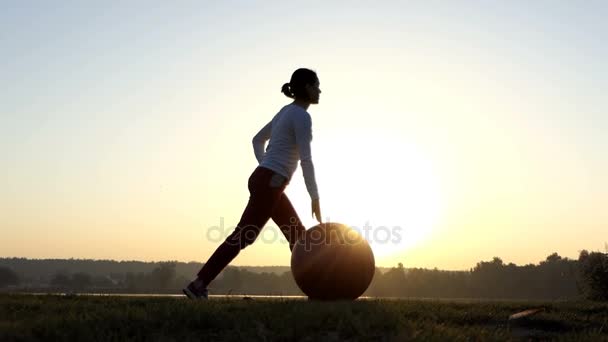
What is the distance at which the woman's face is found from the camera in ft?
31.3

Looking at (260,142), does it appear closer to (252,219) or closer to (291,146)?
(291,146)

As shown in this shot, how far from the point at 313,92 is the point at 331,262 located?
2.40 m

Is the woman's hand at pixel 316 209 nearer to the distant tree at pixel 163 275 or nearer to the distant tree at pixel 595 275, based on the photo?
the distant tree at pixel 595 275

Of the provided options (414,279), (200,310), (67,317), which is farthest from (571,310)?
(414,279)

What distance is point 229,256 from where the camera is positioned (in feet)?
31.1

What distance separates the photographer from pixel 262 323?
700 cm

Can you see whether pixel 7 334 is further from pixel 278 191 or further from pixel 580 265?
pixel 580 265

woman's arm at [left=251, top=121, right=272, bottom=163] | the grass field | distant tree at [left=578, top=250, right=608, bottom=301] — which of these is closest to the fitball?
the grass field

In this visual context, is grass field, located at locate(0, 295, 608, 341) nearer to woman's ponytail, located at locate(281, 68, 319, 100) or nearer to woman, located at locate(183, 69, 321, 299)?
woman, located at locate(183, 69, 321, 299)

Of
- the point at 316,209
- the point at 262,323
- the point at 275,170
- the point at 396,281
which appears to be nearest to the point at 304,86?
the point at 275,170

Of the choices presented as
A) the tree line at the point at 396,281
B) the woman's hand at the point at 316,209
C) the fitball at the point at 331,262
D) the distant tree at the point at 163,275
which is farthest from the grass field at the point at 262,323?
the distant tree at the point at 163,275

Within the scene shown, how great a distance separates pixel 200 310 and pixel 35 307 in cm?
257

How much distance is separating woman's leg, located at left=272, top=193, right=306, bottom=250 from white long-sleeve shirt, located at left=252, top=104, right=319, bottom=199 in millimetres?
474

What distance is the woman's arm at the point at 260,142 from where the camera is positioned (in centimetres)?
1023
